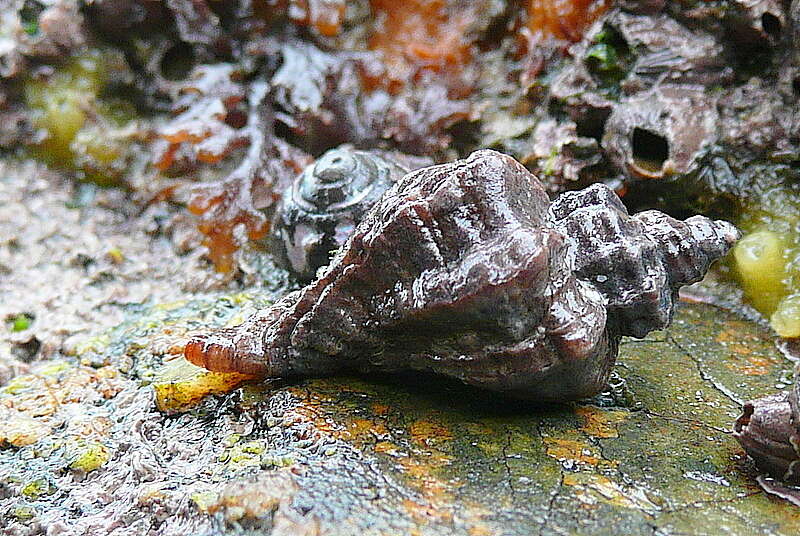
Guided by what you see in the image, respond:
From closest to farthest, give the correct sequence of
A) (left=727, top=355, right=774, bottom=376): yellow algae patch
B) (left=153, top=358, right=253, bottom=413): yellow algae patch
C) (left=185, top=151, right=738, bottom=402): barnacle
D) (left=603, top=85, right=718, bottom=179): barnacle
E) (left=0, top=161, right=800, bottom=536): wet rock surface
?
(left=0, top=161, right=800, bottom=536): wet rock surface, (left=185, top=151, right=738, bottom=402): barnacle, (left=153, top=358, right=253, bottom=413): yellow algae patch, (left=727, top=355, right=774, bottom=376): yellow algae patch, (left=603, top=85, right=718, bottom=179): barnacle

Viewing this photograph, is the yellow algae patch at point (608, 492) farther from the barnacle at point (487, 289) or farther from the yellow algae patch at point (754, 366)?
the yellow algae patch at point (754, 366)

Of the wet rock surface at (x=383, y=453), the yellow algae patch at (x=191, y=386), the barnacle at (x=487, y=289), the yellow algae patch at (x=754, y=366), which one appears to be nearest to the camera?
the wet rock surface at (x=383, y=453)

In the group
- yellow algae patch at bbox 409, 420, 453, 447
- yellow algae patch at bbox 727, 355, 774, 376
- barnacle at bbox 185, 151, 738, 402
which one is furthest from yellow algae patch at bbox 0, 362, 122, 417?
yellow algae patch at bbox 727, 355, 774, 376

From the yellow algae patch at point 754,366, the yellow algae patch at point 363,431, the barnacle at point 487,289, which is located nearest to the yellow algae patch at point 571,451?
the barnacle at point 487,289

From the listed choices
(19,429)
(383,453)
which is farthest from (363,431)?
(19,429)

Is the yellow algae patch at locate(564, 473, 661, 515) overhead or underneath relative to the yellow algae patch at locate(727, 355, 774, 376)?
overhead

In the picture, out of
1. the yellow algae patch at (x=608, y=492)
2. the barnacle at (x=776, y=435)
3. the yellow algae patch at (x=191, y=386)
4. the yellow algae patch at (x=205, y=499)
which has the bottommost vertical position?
the yellow algae patch at (x=191, y=386)

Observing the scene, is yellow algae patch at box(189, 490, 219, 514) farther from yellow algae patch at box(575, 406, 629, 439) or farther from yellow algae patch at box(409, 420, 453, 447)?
yellow algae patch at box(575, 406, 629, 439)
